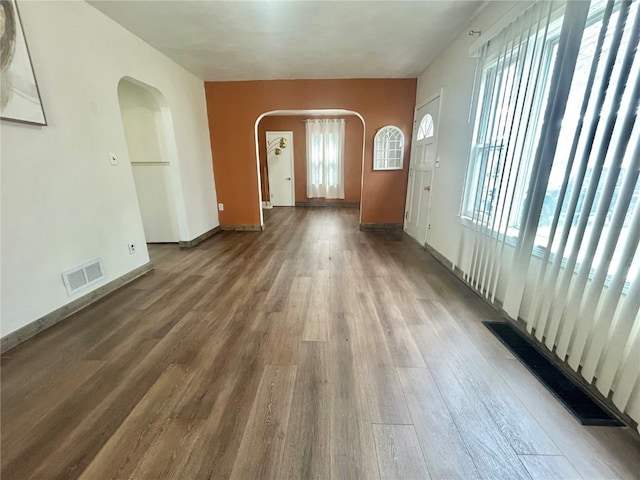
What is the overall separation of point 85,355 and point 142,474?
112cm

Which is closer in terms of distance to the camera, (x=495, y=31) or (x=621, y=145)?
(x=621, y=145)

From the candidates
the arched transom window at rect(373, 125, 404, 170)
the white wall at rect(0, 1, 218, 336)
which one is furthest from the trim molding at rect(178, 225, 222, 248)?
the arched transom window at rect(373, 125, 404, 170)

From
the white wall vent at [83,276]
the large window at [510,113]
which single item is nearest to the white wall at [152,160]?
the white wall vent at [83,276]

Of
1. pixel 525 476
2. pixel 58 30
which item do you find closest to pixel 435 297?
pixel 525 476

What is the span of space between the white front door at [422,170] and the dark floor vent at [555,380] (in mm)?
2064

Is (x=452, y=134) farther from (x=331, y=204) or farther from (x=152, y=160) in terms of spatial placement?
(x=331, y=204)

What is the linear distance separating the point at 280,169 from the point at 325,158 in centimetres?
139

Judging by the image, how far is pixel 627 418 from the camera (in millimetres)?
1228

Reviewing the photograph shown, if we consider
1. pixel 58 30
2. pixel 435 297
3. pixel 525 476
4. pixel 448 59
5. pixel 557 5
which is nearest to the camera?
pixel 525 476

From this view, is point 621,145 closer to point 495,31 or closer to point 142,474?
point 495,31

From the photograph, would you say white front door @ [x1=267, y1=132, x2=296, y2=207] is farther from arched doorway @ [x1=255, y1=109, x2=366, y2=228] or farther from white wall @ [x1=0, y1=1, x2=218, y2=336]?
white wall @ [x1=0, y1=1, x2=218, y2=336]

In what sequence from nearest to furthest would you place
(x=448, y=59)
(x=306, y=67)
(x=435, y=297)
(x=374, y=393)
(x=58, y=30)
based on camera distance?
(x=374, y=393) < (x=58, y=30) < (x=435, y=297) < (x=448, y=59) < (x=306, y=67)

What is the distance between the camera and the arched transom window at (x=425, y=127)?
12.2 feet

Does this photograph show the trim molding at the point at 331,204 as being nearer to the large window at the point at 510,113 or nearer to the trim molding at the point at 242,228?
the trim molding at the point at 242,228
